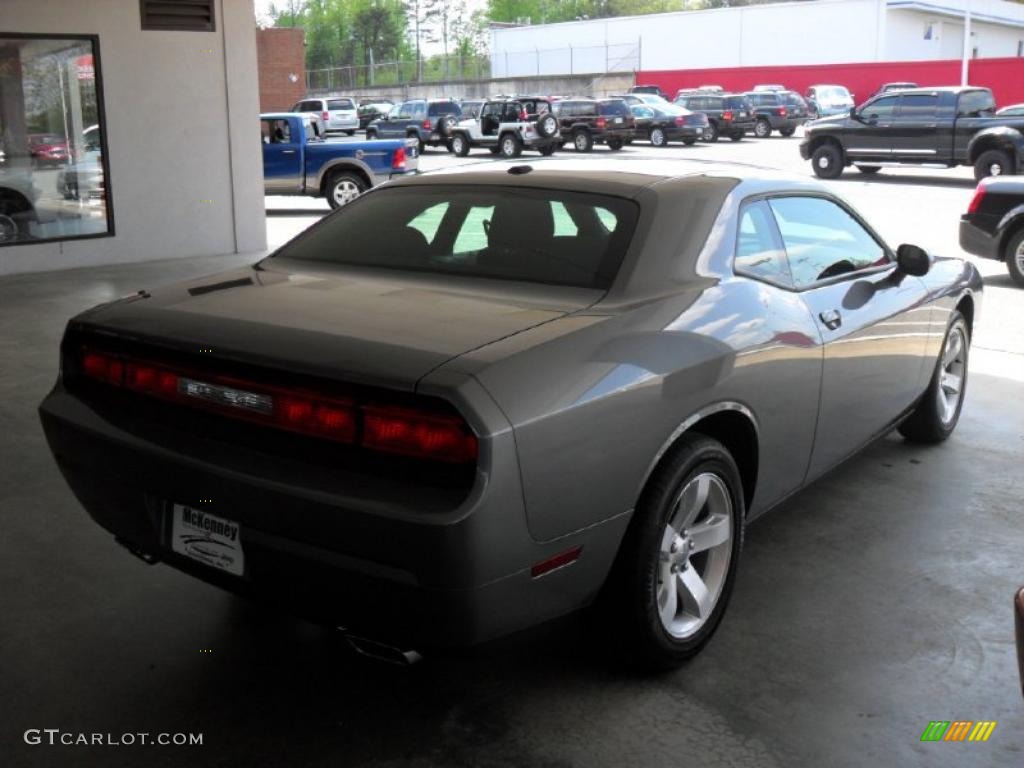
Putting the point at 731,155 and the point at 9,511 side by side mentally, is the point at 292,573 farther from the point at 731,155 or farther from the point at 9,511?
the point at 731,155

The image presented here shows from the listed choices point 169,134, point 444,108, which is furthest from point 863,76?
point 169,134

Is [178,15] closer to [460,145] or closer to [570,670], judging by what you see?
[570,670]

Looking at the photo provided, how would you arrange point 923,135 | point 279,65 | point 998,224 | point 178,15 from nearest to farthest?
point 998,224
point 178,15
point 923,135
point 279,65

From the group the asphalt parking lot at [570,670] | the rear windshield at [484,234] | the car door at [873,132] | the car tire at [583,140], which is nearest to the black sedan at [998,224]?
the asphalt parking lot at [570,670]

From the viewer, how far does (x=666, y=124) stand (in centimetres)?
3328

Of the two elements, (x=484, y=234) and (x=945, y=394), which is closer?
(x=484, y=234)

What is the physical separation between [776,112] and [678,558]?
36602 millimetres

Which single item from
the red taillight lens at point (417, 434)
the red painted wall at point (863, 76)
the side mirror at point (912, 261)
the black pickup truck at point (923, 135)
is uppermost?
the red painted wall at point (863, 76)

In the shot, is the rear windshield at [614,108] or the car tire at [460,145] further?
the car tire at [460,145]

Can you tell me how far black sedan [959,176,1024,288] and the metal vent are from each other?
8.34m

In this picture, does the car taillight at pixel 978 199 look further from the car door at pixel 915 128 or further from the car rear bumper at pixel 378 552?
the car door at pixel 915 128

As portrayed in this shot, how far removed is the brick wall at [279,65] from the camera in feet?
161

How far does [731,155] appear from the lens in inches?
1125

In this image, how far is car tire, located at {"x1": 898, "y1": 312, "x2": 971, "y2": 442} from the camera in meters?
5.42
